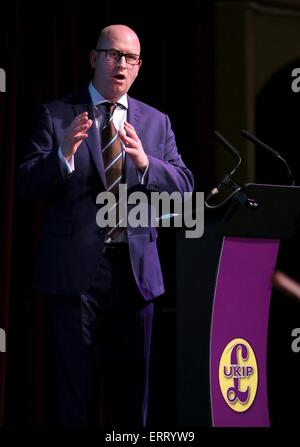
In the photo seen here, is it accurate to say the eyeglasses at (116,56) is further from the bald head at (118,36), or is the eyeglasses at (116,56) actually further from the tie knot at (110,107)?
the tie knot at (110,107)

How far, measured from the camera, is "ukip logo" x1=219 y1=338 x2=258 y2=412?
93.5 inches

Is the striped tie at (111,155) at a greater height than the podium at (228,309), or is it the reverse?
the striped tie at (111,155)

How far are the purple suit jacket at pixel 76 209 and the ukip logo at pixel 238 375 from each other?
0.99 feet

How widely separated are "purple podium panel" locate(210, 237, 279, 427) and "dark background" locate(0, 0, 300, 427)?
0.57 metres

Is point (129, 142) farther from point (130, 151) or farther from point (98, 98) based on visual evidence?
point (98, 98)

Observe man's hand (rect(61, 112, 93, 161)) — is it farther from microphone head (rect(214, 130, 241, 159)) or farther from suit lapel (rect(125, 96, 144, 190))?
microphone head (rect(214, 130, 241, 159))

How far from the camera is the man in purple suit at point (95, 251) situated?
7.80ft

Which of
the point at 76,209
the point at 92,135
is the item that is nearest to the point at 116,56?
the point at 92,135

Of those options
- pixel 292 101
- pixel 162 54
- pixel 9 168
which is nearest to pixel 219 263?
pixel 9 168

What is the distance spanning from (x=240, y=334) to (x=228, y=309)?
3.6 inches

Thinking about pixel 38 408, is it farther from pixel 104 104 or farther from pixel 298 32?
pixel 298 32

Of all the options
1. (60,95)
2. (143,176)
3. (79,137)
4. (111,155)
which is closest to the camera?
(79,137)

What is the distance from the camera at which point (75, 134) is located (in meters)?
2.25

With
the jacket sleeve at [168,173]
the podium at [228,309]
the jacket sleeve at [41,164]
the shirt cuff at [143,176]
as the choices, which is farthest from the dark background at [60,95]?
the jacket sleeve at [41,164]
